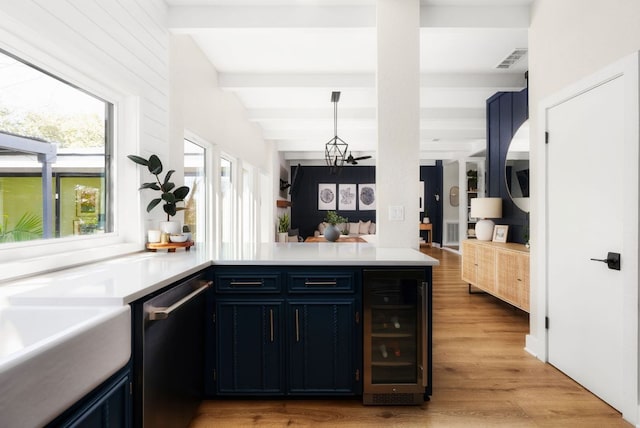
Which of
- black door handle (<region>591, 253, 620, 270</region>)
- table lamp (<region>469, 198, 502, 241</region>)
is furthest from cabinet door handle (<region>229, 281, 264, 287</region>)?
table lamp (<region>469, 198, 502, 241</region>)

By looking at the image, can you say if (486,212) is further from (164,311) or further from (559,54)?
(164,311)

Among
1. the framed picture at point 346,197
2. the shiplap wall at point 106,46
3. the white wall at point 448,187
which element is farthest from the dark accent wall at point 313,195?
the shiplap wall at point 106,46

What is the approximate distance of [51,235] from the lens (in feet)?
6.25

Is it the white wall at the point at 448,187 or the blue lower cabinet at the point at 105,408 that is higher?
the white wall at the point at 448,187

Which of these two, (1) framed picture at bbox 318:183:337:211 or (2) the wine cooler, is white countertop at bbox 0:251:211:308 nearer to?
(2) the wine cooler

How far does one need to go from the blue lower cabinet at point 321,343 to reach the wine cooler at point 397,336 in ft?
0.35

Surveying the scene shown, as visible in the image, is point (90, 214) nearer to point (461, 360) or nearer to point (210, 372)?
point (210, 372)

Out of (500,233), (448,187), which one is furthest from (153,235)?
(448,187)

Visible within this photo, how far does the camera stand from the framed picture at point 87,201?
2.15 meters

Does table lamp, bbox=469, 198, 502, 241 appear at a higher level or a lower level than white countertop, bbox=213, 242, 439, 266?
higher

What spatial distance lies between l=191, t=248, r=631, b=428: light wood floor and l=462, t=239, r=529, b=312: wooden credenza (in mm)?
816

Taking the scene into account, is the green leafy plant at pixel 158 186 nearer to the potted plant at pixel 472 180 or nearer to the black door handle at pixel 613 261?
the black door handle at pixel 613 261

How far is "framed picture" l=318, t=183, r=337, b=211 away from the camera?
11773 millimetres

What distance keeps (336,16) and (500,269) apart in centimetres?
314
